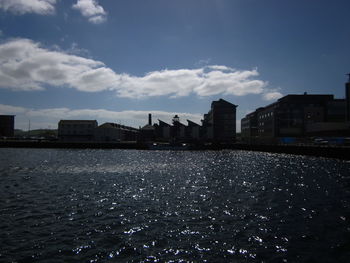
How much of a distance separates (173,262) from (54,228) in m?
Result: 8.67

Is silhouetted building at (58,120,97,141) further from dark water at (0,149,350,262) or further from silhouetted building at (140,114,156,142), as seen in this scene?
dark water at (0,149,350,262)

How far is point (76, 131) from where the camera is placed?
174 metres

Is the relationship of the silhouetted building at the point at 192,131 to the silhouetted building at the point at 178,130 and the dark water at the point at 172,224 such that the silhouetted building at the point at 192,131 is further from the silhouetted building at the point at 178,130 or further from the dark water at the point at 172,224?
the dark water at the point at 172,224

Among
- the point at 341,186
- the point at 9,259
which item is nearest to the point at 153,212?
the point at 9,259

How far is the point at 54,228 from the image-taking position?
17781mm

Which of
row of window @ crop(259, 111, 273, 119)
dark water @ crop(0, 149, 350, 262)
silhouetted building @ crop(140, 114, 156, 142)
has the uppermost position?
row of window @ crop(259, 111, 273, 119)

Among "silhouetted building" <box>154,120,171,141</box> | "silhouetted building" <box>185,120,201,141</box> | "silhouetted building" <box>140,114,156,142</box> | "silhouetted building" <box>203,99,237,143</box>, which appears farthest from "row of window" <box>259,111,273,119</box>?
"silhouetted building" <box>140,114,156,142</box>

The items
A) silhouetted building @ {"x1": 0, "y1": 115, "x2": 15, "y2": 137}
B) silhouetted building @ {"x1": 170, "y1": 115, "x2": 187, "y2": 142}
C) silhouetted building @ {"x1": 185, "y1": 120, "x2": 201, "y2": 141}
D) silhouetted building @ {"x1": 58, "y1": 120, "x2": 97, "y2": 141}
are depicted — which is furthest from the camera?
silhouetted building @ {"x1": 0, "y1": 115, "x2": 15, "y2": 137}

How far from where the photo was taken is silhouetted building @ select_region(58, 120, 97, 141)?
6845 inches

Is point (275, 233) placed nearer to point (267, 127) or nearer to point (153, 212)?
point (153, 212)

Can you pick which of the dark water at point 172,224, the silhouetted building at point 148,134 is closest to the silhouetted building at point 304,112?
the silhouetted building at point 148,134

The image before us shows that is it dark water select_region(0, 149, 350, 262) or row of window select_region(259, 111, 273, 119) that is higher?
row of window select_region(259, 111, 273, 119)

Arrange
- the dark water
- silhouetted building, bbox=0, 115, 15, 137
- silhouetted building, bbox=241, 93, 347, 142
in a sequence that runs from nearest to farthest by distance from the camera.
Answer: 1. the dark water
2. silhouetted building, bbox=241, 93, 347, 142
3. silhouetted building, bbox=0, 115, 15, 137

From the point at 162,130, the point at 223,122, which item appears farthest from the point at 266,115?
the point at 162,130
